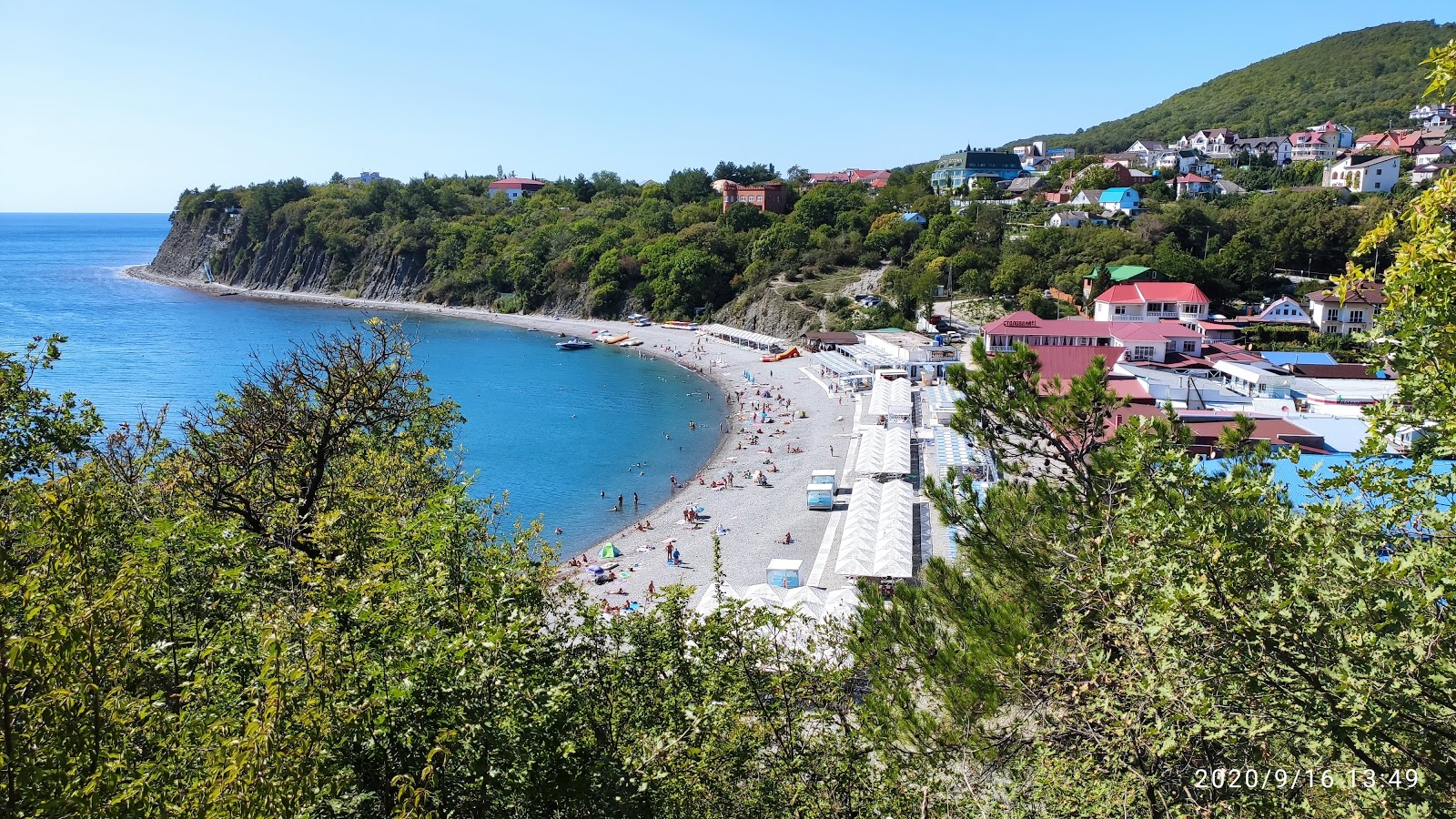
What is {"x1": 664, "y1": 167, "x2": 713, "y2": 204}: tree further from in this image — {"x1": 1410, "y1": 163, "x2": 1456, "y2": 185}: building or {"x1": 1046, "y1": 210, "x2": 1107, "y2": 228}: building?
{"x1": 1410, "y1": 163, "x2": 1456, "y2": 185}: building

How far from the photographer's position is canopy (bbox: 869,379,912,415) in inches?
1266

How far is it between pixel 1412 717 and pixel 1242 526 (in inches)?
42.7

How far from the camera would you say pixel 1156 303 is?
4238 cm

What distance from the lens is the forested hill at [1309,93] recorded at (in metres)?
99.1

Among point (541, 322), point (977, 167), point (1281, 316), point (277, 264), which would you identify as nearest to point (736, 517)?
point (1281, 316)

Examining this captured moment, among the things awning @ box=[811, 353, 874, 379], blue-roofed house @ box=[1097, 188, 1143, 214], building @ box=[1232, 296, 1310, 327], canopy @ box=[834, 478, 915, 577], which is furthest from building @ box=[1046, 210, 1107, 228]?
canopy @ box=[834, 478, 915, 577]

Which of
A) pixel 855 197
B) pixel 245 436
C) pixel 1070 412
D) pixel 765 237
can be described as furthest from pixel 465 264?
pixel 1070 412

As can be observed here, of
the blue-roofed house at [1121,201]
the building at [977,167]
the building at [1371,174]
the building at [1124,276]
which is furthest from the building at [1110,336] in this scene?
the building at [977,167]

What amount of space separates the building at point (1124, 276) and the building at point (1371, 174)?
2550 cm

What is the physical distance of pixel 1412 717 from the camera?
348 cm

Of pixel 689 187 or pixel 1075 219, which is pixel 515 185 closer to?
pixel 689 187

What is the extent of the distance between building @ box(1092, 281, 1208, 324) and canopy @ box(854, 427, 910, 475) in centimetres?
2048

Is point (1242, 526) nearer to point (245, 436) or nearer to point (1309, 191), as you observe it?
point (245, 436)

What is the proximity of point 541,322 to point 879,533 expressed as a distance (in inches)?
2121
